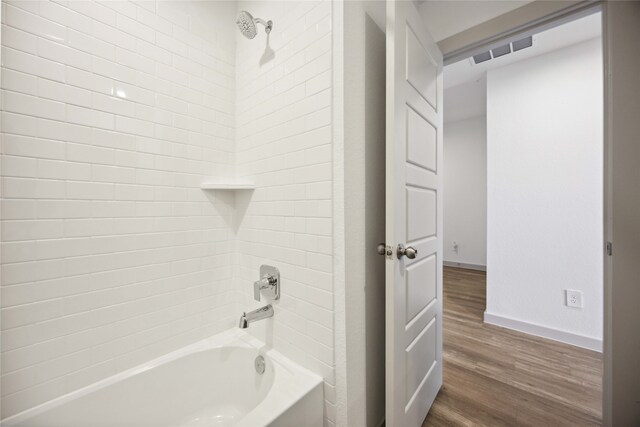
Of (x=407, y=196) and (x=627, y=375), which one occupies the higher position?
(x=407, y=196)

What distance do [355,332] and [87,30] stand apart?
1.71 metres

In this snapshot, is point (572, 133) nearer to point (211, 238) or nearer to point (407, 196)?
point (407, 196)

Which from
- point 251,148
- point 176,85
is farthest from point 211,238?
point 176,85

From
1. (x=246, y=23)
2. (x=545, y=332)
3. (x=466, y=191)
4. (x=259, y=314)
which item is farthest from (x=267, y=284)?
(x=466, y=191)

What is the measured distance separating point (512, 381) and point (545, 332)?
96 centimetres

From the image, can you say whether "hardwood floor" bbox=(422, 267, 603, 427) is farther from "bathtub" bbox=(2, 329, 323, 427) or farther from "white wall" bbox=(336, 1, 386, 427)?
"bathtub" bbox=(2, 329, 323, 427)

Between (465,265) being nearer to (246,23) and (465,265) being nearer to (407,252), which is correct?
(407,252)

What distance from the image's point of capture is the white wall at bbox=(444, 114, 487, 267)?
4.85 m

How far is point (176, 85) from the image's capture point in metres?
1.34

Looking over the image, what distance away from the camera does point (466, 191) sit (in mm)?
5070

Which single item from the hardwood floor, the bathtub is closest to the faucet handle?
the bathtub

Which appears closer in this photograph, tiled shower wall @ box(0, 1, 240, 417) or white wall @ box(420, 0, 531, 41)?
tiled shower wall @ box(0, 1, 240, 417)

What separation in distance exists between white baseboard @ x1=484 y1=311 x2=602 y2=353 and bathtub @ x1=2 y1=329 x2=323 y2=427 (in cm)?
238

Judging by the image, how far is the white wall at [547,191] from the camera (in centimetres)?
224
